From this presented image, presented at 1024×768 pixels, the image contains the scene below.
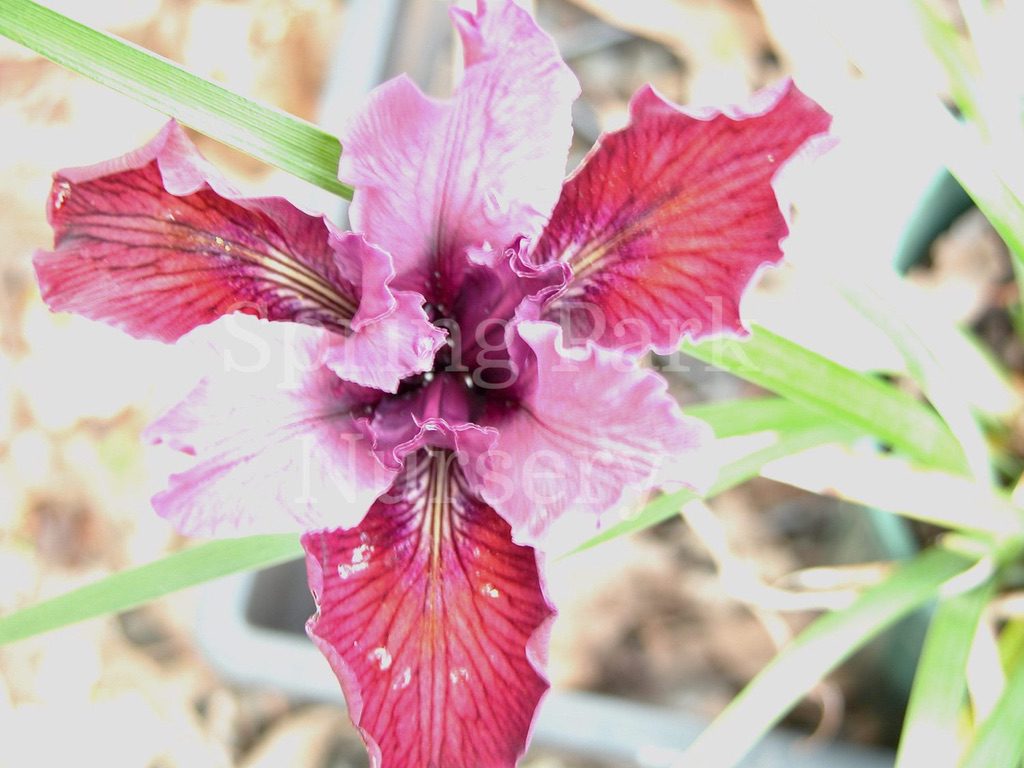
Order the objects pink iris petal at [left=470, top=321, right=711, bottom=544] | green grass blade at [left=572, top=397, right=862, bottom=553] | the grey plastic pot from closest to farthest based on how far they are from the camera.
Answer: pink iris petal at [left=470, top=321, right=711, bottom=544], green grass blade at [left=572, top=397, right=862, bottom=553], the grey plastic pot

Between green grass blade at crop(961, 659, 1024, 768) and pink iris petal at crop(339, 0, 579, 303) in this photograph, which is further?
green grass blade at crop(961, 659, 1024, 768)

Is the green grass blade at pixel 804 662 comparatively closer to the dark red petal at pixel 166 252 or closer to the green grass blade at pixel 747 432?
the green grass blade at pixel 747 432

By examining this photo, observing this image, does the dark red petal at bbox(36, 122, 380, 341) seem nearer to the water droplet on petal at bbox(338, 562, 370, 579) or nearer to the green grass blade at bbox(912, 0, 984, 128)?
the water droplet on petal at bbox(338, 562, 370, 579)

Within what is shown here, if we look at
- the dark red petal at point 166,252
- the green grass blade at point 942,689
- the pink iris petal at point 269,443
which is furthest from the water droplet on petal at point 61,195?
the green grass blade at point 942,689

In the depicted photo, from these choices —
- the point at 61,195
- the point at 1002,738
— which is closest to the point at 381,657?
the point at 61,195

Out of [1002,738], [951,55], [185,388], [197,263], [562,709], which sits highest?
[951,55]

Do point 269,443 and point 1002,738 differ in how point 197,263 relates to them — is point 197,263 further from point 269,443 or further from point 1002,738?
point 1002,738

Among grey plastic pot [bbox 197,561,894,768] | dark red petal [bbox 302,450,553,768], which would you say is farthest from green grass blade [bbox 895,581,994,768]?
dark red petal [bbox 302,450,553,768]
